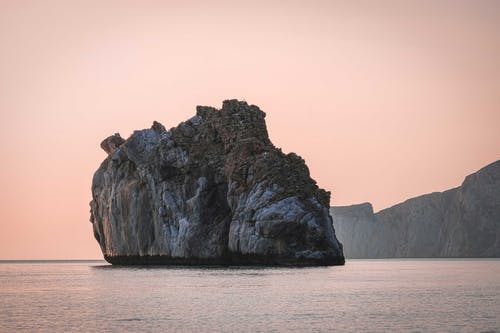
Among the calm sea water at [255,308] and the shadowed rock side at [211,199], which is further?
the shadowed rock side at [211,199]

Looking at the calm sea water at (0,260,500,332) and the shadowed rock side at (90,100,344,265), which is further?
the shadowed rock side at (90,100,344,265)

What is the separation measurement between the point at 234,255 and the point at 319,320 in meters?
84.7

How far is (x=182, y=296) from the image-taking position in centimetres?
7219

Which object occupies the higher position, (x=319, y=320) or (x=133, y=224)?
(x=133, y=224)

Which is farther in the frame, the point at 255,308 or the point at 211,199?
the point at 211,199

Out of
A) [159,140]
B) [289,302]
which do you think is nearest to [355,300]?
[289,302]

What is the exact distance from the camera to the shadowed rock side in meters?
128

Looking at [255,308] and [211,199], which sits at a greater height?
[211,199]

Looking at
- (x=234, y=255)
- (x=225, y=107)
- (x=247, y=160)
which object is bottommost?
(x=234, y=255)

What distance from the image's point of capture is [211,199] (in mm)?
149750

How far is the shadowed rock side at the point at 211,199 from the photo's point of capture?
128 meters

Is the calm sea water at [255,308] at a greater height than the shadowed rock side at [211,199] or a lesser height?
lesser

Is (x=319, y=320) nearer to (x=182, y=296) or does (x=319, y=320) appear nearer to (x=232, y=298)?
(x=232, y=298)

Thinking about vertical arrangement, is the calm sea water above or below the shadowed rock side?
below
